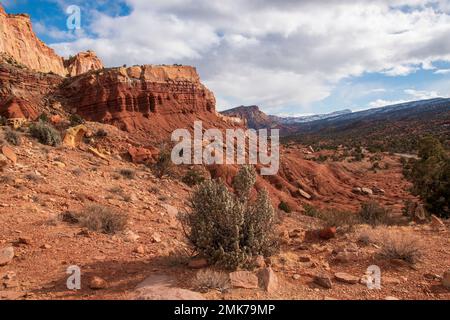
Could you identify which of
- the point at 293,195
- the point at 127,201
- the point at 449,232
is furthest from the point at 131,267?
the point at 293,195

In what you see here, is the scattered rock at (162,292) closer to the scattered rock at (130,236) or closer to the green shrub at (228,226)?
the green shrub at (228,226)

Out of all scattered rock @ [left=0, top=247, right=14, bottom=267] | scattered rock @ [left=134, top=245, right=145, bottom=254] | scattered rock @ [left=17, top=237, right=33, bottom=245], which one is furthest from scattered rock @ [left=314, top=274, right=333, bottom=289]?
scattered rock @ [left=17, top=237, right=33, bottom=245]


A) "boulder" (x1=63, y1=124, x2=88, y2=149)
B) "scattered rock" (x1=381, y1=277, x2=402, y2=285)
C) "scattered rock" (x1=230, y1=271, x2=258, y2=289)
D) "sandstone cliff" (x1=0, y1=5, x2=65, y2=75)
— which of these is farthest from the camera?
"sandstone cliff" (x1=0, y1=5, x2=65, y2=75)

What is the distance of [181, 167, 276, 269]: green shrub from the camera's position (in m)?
5.02

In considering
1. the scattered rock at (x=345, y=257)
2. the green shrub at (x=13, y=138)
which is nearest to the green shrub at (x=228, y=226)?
the scattered rock at (x=345, y=257)

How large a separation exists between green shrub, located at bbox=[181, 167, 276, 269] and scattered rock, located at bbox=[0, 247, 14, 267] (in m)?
2.74

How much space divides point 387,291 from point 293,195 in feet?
83.5

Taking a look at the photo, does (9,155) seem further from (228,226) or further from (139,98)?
(139,98)

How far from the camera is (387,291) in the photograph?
4539 mm

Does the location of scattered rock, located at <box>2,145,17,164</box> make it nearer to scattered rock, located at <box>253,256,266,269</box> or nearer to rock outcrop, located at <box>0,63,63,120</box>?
scattered rock, located at <box>253,256,266,269</box>

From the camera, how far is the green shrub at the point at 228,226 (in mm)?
5016

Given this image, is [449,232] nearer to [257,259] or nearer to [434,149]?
[257,259]

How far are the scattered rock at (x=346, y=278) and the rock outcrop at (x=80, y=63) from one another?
196ft

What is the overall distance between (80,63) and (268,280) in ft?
204
